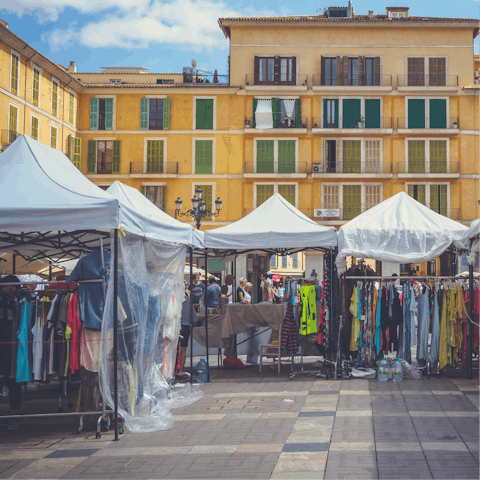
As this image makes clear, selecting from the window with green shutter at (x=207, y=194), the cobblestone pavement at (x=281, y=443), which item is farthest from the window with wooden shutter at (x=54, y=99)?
the cobblestone pavement at (x=281, y=443)

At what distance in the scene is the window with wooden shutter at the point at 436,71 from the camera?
3806 cm

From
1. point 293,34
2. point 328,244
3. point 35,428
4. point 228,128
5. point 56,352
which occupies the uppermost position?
point 293,34

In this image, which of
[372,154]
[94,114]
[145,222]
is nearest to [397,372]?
[145,222]

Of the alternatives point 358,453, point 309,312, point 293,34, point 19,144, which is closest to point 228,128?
point 293,34

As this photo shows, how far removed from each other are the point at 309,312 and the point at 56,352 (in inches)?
219

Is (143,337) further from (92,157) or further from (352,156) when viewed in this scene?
(92,157)

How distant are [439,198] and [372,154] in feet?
14.7

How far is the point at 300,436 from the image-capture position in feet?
22.4

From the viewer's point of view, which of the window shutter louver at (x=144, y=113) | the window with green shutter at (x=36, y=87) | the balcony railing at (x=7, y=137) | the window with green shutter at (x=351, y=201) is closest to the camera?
the balcony railing at (x=7, y=137)

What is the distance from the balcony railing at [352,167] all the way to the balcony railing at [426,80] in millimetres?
4929

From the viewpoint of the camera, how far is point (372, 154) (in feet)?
123

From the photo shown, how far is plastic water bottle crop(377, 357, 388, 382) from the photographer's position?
35.4 feet

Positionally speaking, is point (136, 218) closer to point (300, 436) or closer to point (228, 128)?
point (300, 436)

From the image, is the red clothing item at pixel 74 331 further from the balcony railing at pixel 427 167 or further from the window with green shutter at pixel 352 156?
the balcony railing at pixel 427 167
